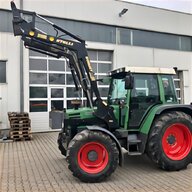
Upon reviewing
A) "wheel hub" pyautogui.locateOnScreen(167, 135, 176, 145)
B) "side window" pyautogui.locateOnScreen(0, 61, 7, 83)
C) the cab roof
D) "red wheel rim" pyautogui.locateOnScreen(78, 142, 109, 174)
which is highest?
"side window" pyautogui.locateOnScreen(0, 61, 7, 83)

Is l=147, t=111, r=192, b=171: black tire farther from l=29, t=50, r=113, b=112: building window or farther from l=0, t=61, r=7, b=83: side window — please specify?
l=0, t=61, r=7, b=83: side window

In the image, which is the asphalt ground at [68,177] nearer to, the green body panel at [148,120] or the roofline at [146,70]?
the green body panel at [148,120]

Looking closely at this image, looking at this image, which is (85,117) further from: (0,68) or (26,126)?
(0,68)

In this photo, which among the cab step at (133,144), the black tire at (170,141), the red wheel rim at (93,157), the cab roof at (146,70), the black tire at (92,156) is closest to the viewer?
the black tire at (92,156)

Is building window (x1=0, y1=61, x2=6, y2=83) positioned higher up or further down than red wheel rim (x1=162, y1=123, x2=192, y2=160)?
higher up

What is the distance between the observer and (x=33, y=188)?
534 cm

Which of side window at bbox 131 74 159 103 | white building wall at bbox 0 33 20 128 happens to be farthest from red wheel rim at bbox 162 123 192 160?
white building wall at bbox 0 33 20 128

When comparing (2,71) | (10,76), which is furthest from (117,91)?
(2,71)

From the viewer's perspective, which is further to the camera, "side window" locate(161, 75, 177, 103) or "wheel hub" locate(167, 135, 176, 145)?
"side window" locate(161, 75, 177, 103)

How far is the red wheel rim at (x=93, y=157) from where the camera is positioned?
5.71 metres

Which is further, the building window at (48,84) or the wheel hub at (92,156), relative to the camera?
the building window at (48,84)

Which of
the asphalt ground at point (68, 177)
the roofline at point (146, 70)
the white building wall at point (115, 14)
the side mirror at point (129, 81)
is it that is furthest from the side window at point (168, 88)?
the white building wall at point (115, 14)

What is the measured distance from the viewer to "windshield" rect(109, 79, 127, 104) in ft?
22.0

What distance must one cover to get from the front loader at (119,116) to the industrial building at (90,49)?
642cm
